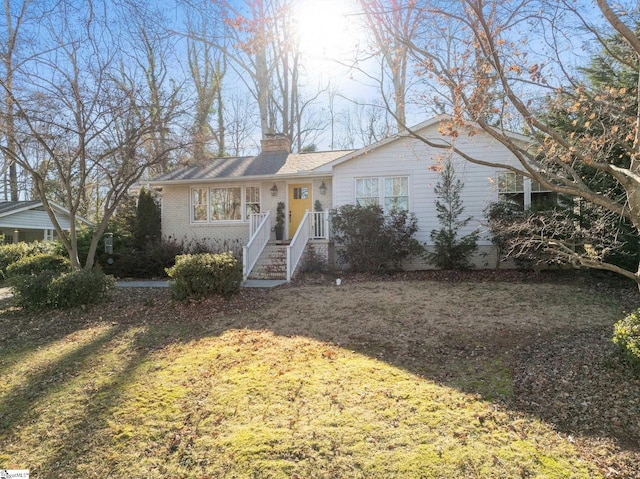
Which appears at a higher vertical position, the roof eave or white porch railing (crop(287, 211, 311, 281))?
the roof eave

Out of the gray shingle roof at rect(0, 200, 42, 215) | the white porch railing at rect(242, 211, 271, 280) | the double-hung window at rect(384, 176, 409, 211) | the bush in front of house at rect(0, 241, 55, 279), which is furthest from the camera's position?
the gray shingle roof at rect(0, 200, 42, 215)

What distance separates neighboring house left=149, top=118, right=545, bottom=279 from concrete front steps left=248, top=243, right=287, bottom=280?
31 millimetres

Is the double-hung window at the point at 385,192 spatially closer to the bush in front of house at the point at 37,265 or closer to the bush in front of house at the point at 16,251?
the bush in front of house at the point at 37,265

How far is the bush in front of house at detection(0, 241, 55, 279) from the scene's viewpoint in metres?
13.7

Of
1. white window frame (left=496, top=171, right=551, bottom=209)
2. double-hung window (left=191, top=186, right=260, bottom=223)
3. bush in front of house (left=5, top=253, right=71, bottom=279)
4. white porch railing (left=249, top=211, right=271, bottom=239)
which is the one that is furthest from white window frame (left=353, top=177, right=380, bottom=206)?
bush in front of house (left=5, top=253, right=71, bottom=279)

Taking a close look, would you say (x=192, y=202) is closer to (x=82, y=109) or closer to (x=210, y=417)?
(x=82, y=109)

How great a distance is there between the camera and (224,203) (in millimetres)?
15305

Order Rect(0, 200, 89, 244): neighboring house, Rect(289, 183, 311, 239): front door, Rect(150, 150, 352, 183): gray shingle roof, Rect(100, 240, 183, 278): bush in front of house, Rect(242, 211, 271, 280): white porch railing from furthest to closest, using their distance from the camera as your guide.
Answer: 1. Rect(0, 200, 89, 244): neighboring house
2. Rect(150, 150, 352, 183): gray shingle roof
3. Rect(289, 183, 311, 239): front door
4. Rect(100, 240, 183, 278): bush in front of house
5. Rect(242, 211, 271, 280): white porch railing

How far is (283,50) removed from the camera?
6023 millimetres

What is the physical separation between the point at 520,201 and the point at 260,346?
32.0ft

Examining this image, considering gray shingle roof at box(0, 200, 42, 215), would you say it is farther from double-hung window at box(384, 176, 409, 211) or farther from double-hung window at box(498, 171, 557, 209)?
double-hung window at box(498, 171, 557, 209)

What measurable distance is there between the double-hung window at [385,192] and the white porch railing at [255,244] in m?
3.09

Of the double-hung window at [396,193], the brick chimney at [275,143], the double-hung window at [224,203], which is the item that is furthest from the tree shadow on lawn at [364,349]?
the brick chimney at [275,143]

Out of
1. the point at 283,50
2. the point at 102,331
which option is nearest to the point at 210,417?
the point at 102,331
